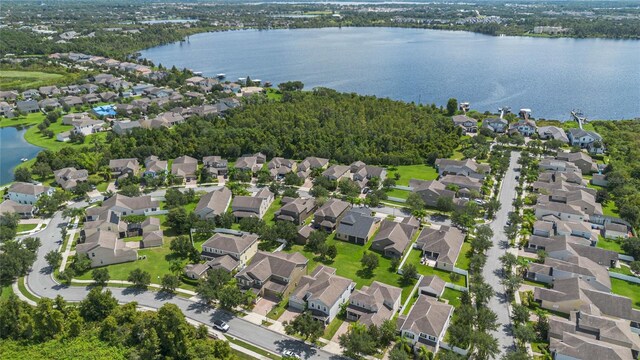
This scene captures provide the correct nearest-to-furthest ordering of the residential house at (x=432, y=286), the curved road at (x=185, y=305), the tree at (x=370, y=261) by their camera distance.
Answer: the curved road at (x=185, y=305)
the residential house at (x=432, y=286)
the tree at (x=370, y=261)

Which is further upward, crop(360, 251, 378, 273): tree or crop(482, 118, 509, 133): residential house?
crop(482, 118, 509, 133): residential house

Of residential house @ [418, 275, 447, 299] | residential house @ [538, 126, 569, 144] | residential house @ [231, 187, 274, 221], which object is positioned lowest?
residential house @ [418, 275, 447, 299]

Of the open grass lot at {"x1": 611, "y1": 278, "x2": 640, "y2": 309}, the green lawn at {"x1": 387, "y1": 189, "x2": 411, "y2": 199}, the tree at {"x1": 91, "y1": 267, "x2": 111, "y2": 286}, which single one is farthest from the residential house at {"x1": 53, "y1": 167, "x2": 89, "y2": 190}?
the open grass lot at {"x1": 611, "y1": 278, "x2": 640, "y2": 309}

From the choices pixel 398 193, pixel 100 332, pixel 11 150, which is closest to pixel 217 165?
pixel 398 193

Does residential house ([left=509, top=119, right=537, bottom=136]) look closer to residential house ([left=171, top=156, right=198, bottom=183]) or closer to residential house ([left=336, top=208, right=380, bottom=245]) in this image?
residential house ([left=336, top=208, right=380, bottom=245])

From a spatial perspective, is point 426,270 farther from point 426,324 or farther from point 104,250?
point 104,250

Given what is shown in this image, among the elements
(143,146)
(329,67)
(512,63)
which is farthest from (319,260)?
(512,63)

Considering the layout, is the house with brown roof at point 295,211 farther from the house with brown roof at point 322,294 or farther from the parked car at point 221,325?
the parked car at point 221,325

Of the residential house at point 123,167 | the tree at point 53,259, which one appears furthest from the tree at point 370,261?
the residential house at point 123,167
